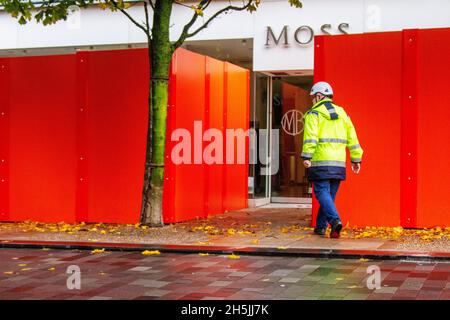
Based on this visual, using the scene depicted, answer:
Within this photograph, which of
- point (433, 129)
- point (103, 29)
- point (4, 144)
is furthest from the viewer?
point (103, 29)

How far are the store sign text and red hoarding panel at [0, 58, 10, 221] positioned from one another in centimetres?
548

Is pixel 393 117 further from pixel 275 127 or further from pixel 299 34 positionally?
pixel 275 127

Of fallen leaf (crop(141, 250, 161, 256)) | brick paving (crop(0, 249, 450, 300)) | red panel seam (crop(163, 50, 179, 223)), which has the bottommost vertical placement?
fallen leaf (crop(141, 250, 161, 256))

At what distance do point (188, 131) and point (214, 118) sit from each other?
1.28m

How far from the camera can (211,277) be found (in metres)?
6.76

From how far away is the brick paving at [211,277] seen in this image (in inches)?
233

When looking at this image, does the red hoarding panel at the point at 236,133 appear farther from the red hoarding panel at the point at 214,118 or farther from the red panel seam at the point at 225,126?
the red hoarding panel at the point at 214,118

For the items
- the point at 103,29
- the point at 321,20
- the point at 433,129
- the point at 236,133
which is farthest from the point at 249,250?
the point at 103,29

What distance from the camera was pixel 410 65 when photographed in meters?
Answer: 10.2

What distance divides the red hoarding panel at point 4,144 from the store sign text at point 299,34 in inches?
216

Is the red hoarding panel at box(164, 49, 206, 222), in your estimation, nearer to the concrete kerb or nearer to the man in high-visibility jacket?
the concrete kerb

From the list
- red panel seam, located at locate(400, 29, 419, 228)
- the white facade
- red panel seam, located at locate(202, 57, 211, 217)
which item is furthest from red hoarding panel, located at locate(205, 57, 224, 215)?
red panel seam, located at locate(400, 29, 419, 228)

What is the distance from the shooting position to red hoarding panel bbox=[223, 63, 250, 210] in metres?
13.7

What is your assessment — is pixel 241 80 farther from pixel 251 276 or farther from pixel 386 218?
pixel 251 276
